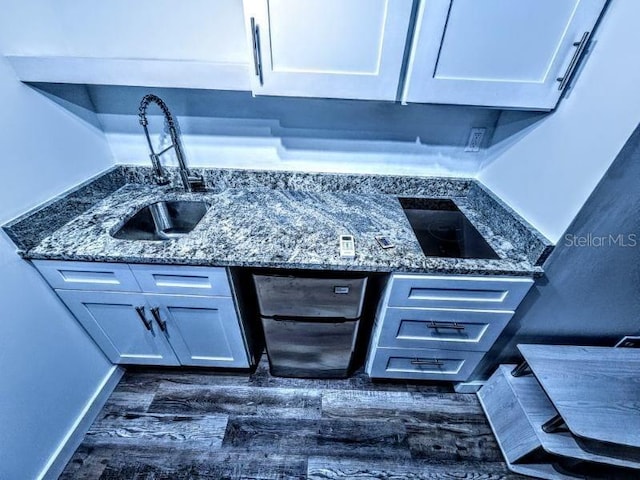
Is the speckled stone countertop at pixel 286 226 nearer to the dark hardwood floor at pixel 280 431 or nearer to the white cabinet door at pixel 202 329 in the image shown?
the white cabinet door at pixel 202 329

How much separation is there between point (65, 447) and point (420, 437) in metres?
1.65

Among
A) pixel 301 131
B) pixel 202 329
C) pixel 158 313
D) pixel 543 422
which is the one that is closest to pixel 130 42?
pixel 301 131

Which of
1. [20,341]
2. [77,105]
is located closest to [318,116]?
[77,105]

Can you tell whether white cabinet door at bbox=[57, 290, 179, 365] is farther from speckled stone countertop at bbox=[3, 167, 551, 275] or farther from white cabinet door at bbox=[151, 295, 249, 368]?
speckled stone countertop at bbox=[3, 167, 551, 275]

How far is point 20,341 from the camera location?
976 mm

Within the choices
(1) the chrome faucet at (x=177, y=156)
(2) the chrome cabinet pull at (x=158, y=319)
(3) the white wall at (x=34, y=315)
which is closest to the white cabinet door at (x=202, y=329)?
(2) the chrome cabinet pull at (x=158, y=319)

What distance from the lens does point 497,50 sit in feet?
2.82

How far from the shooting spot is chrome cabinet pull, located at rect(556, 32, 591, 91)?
0.81 metres

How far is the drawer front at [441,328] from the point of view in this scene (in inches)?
43.3

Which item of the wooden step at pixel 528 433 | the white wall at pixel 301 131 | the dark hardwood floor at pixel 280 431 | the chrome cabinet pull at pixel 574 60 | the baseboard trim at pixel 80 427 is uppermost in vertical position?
the chrome cabinet pull at pixel 574 60

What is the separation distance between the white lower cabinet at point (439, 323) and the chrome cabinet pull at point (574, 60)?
27.4 inches

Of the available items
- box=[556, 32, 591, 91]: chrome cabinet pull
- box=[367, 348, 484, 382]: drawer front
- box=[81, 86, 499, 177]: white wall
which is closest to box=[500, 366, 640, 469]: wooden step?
box=[367, 348, 484, 382]: drawer front

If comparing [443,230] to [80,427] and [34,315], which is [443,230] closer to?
[34,315]

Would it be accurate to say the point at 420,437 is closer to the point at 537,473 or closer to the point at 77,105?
the point at 537,473
